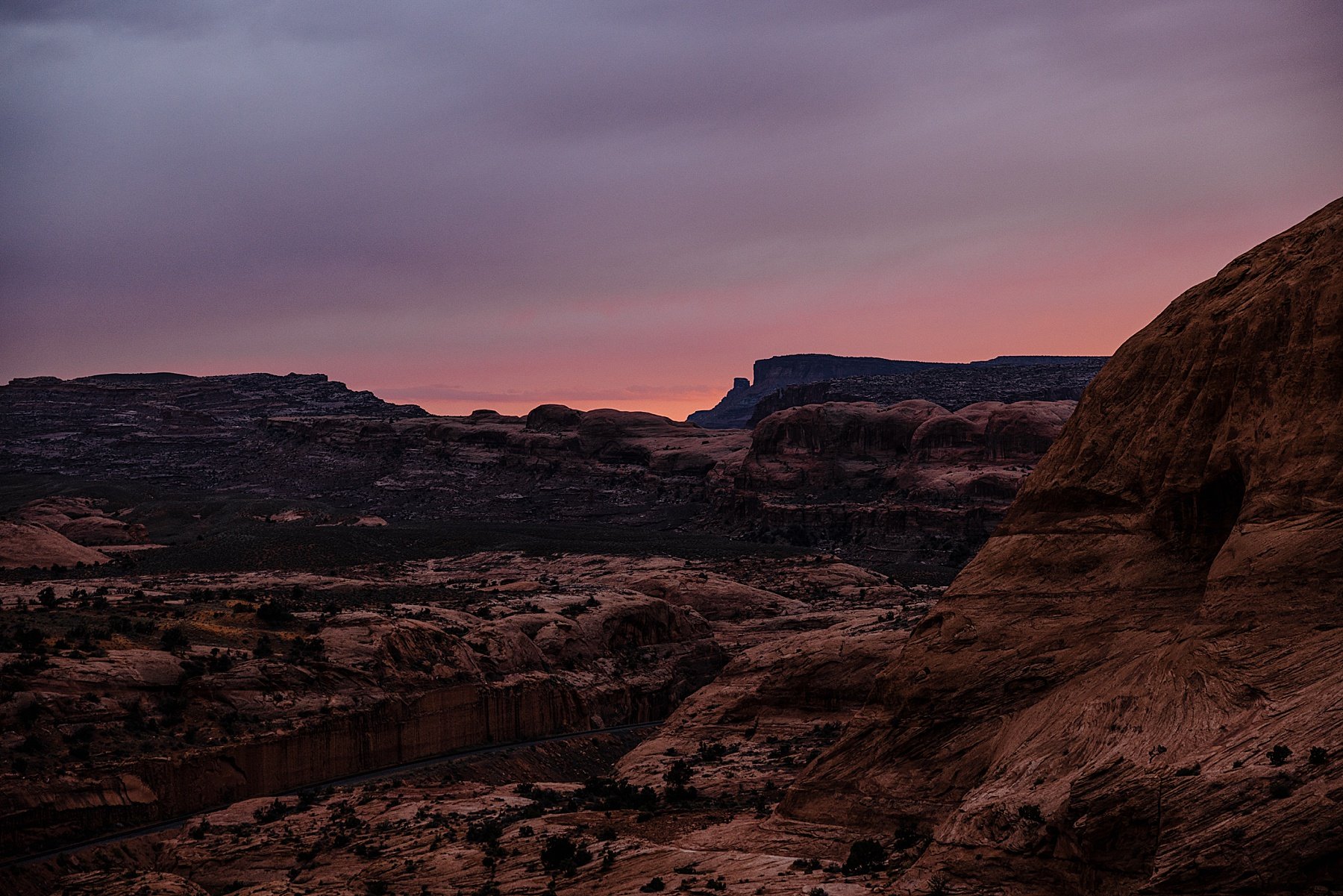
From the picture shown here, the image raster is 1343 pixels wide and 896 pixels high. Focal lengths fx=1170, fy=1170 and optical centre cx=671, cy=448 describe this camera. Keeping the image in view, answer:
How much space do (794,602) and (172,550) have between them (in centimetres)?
8190

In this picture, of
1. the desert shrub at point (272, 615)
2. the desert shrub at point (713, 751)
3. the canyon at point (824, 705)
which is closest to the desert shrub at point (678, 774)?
the canyon at point (824, 705)

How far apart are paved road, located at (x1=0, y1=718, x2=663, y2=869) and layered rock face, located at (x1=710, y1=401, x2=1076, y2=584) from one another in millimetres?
60944

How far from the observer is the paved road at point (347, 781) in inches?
1709

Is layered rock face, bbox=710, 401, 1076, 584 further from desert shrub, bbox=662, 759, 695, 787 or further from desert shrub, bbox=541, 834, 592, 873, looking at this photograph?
desert shrub, bbox=541, 834, 592, 873

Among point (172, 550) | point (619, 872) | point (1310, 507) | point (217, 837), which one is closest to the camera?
point (1310, 507)

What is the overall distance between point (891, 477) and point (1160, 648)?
145 meters

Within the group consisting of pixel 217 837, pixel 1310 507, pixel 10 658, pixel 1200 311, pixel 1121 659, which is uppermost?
pixel 1200 311

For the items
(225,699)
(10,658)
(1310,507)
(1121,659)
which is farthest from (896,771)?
(10,658)

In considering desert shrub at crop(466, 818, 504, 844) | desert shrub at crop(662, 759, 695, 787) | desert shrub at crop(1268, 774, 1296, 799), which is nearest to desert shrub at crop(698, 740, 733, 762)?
desert shrub at crop(662, 759, 695, 787)

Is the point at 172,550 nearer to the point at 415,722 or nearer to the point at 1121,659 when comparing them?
the point at 415,722

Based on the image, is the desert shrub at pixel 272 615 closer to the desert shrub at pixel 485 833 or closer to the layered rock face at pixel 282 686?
the layered rock face at pixel 282 686

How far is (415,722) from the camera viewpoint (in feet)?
201

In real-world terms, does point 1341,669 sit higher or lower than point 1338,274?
lower

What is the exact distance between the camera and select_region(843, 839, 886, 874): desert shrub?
85.4ft
